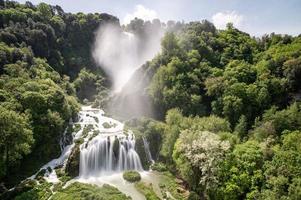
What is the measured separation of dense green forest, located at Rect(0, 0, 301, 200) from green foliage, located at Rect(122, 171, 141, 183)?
5.32 meters

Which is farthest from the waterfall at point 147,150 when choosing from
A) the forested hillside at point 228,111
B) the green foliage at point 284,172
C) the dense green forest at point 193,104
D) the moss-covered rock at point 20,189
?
the green foliage at point 284,172

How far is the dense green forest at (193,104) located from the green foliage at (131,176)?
532cm

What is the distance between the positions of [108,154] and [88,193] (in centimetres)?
1277

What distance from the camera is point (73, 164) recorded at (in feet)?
174

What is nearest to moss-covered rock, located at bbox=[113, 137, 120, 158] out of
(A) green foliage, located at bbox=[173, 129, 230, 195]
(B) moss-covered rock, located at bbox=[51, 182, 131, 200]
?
(B) moss-covered rock, located at bbox=[51, 182, 131, 200]

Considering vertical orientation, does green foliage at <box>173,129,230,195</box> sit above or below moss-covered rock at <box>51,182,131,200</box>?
above

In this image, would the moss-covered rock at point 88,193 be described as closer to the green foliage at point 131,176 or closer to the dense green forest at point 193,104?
the green foliage at point 131,176

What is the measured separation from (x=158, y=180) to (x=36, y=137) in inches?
927

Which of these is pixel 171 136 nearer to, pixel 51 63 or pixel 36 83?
pixel 36 83

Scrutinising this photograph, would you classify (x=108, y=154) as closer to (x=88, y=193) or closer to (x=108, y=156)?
(x=108, y=156)

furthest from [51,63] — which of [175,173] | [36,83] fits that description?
[175,173]

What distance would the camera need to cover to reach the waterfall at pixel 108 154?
5416 cm

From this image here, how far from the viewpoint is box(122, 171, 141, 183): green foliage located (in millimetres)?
51219

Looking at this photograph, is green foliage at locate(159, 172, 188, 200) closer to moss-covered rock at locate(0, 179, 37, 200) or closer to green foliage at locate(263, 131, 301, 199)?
green foliage at locate(263, 131, 301, 199)
